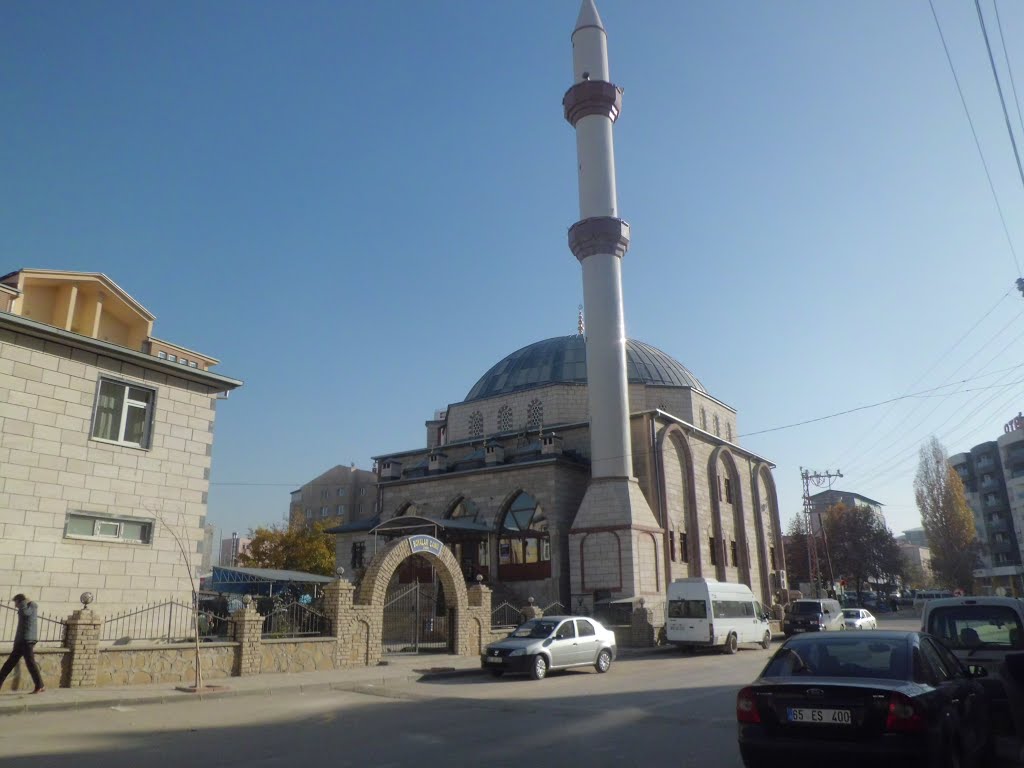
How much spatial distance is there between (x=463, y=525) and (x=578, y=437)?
7046mm

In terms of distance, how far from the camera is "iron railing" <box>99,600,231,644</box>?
47.6 ft

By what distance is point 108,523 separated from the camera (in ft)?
49.2

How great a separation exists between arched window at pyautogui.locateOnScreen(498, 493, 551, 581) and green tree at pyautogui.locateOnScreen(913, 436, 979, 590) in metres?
37.2

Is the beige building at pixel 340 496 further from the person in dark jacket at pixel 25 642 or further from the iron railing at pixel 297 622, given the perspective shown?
the person in dark jacket at pixel 25 642

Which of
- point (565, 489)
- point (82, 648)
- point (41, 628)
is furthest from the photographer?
point (565, 489)

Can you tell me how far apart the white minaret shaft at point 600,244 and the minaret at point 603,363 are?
4cm

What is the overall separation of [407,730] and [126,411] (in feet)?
33.4

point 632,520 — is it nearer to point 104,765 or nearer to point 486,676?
point 486,676

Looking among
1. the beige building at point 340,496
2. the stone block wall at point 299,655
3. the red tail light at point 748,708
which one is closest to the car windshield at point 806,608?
the stone block wall at point 299,655

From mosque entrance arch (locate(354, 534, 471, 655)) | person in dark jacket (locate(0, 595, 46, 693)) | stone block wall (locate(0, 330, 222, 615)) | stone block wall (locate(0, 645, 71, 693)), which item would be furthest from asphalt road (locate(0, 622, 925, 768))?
stone block wall (locate(0, 330, 222, 615))

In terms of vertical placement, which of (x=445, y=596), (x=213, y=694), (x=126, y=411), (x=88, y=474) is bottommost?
(x=213, y=694)

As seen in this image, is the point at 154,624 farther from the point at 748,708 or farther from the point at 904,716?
the point at 904,716

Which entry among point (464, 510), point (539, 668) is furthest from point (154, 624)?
point (464, 510)

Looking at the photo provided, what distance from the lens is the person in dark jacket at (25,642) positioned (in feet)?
36.8
